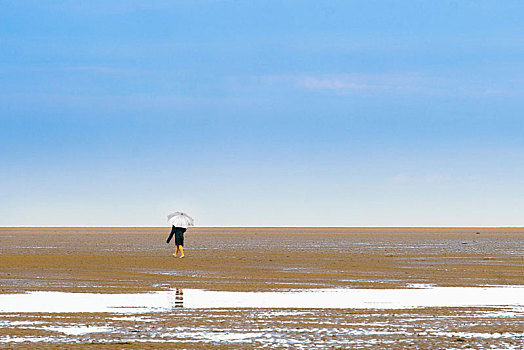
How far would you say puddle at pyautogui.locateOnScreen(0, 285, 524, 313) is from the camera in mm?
19984

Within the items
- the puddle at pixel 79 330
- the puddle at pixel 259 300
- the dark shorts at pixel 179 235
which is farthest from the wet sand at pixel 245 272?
the puddle at pixel 79 330

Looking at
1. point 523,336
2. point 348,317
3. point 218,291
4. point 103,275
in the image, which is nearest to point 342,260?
point 103,275

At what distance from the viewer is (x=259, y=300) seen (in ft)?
71.3

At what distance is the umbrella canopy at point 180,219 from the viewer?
1640 inches

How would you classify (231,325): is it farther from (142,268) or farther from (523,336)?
(142,268)

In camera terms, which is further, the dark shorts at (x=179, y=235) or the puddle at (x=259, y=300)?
the dark shorts at (x=179, y=235)

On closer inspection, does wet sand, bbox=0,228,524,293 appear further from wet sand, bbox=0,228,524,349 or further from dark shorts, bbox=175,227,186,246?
dark shorts, bbox=175,227,186,246

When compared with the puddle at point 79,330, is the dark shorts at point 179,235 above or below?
above

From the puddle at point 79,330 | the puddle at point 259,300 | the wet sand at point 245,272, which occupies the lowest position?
the puddle at point 79,330

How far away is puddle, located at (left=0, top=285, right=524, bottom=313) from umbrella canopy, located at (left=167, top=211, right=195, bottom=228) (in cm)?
1713

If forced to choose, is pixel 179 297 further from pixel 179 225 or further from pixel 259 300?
pixel 179 225

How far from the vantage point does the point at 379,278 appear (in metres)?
29.8

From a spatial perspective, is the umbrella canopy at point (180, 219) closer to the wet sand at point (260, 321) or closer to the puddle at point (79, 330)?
the wet sand at point (260, 321)

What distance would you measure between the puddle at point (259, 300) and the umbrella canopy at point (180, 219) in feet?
56.2
